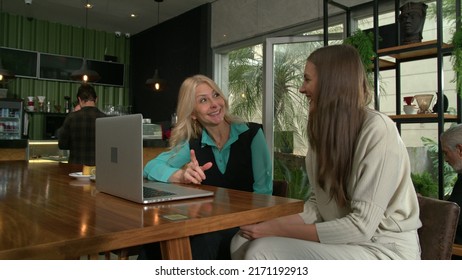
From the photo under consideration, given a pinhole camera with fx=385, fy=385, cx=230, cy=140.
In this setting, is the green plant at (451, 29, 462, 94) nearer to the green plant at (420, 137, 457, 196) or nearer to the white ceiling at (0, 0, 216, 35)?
the green plant at (420, 137, 457, 196)

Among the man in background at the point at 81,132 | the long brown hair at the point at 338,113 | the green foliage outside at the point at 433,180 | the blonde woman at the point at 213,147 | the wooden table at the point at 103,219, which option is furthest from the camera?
the man in background at the point at 81,132

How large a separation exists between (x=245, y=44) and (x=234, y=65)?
38 centimetres

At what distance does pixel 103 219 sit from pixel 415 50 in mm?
2629

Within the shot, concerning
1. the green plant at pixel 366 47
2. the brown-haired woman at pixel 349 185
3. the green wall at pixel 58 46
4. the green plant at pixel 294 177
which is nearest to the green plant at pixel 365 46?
the green plant at pixel 366 47

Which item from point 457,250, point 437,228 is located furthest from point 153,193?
point 457,250

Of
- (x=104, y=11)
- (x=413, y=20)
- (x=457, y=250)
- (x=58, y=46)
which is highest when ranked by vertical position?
(x=104, y=11)

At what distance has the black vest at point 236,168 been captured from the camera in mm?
1667

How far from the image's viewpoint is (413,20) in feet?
9.12

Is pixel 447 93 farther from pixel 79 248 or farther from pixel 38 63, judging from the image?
pixel 38 63

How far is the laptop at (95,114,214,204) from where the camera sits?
104 cm

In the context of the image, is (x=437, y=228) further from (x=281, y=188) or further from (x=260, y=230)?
(x=281, y=188)

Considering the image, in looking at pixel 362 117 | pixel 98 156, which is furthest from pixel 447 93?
pixel 98 156

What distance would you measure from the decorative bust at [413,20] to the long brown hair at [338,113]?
6.27 feet

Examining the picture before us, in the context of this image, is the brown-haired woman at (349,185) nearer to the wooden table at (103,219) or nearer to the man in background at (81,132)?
the wooden table at (103,219)
